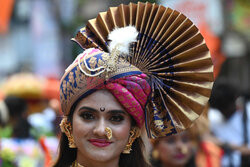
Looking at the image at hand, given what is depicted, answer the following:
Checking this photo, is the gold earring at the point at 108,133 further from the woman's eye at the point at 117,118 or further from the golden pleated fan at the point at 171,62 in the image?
the golden pleated fan at the point at 171,62

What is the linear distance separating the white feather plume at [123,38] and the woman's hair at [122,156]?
56 centimetres

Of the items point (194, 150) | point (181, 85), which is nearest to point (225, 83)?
point (194, 150)

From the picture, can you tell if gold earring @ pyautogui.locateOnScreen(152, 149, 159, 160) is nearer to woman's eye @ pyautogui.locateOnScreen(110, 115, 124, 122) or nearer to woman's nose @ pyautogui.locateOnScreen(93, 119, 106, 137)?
woman's eye @ pyautogui.locateOnScreen(110, 115, 124, 122)

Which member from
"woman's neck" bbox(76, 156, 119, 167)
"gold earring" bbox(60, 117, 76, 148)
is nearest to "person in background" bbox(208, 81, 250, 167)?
"woman's neck" bbox(76, 156, 119, 167)

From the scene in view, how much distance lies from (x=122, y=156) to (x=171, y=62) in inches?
33.2

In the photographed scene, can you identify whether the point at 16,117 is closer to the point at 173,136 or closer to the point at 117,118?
the point at 173,136

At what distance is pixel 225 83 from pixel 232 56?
1268 cm

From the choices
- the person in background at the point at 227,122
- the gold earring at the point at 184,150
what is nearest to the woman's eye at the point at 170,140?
the gold earring at the point at 184,150

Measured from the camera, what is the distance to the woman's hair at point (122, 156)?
14.5 ft

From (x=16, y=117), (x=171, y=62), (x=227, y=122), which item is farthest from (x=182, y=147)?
(x=16, y=117)

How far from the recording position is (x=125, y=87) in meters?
4.10

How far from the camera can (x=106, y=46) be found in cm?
427

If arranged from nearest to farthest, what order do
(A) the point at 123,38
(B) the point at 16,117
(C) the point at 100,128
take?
1. (C) the point at 100,128
2. (A) the point at 123,38
3. (B) the point at 16,117

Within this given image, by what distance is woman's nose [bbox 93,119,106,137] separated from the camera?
4.01m
